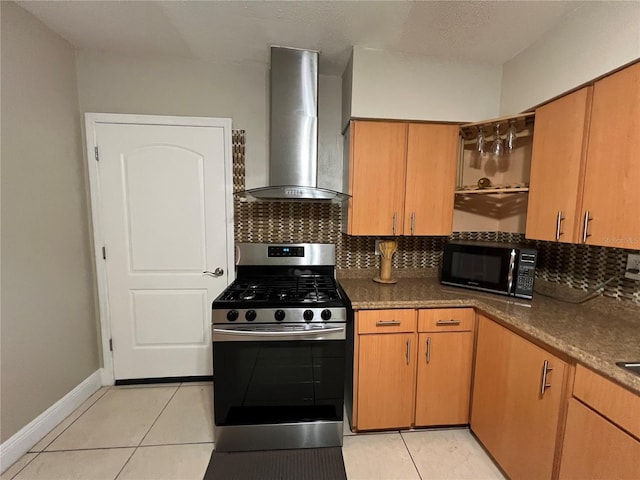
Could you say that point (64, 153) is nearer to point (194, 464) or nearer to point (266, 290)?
point (266, 290)

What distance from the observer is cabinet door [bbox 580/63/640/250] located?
3.77 ft

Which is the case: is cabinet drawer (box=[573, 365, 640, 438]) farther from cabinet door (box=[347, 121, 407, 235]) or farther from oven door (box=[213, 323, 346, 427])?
cabinet door (box=[347, 121, 407, 235])

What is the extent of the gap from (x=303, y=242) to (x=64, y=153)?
1749mm

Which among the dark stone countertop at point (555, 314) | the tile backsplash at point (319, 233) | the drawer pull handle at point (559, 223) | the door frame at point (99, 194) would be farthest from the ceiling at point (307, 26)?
the dark stone countertop at point (555, 314)

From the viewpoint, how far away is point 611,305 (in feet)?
4.77

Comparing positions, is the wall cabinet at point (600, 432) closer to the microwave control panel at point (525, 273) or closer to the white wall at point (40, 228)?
the microwave control panel at point (525, 273)

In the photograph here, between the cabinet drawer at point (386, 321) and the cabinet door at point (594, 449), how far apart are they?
0.74 meters

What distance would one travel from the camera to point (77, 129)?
1975 millimetres

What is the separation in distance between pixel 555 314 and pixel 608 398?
1.80 ft

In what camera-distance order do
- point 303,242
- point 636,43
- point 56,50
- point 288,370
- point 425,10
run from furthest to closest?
point 303,242, point 56,50, point 288,370, point 425,10, point 636,43

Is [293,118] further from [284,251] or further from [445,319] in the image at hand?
[445,319]

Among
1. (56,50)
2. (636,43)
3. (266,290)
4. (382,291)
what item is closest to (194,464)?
(266,290)

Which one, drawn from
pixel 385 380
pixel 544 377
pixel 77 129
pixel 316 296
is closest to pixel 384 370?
pixel 385 380

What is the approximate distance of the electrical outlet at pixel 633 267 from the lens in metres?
1.37
